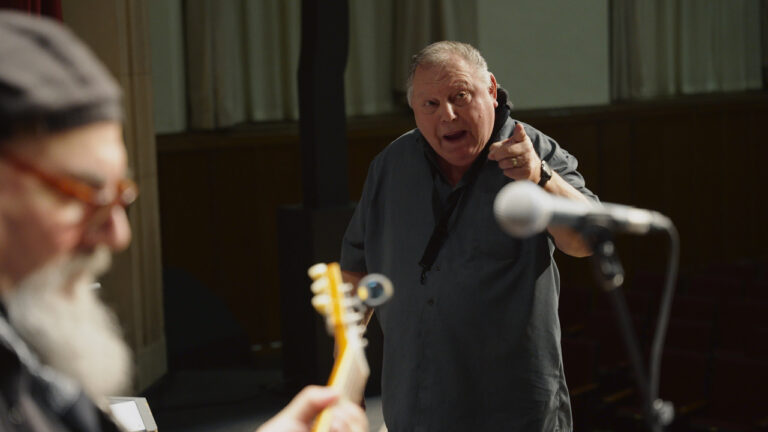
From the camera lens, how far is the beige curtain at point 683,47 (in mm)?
10500

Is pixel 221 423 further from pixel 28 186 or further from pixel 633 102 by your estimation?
pixel 633 102

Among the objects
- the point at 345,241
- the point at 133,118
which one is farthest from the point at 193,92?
the point at 345,241

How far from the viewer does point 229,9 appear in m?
7.78

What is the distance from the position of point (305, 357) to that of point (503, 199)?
4.11 meters

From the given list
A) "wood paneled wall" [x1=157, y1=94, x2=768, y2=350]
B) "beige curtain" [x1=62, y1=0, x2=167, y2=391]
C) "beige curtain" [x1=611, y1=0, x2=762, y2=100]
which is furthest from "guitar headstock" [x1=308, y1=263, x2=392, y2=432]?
"beige curtain" [x1=611, y1=0, x2=762, y2=100]

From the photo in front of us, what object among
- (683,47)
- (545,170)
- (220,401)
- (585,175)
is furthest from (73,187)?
(683,47)

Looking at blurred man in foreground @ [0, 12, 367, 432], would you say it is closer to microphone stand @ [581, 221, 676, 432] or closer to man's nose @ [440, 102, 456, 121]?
microphone stand @ [581, 221, 676, 432]

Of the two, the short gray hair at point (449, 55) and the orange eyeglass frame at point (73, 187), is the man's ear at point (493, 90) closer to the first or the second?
the short gray hair at point (449, 55)

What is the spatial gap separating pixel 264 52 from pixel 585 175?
3.63 m

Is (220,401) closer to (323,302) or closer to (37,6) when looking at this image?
(37,6)

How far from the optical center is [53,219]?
111cm

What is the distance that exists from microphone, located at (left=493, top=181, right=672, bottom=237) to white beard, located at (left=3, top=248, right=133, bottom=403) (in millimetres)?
523

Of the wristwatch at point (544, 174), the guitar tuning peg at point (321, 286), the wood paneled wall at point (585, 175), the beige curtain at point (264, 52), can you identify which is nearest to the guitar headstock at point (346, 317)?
the guitar tuning peg at point (321, 286)

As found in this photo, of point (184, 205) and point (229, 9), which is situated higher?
point (229, 9)
